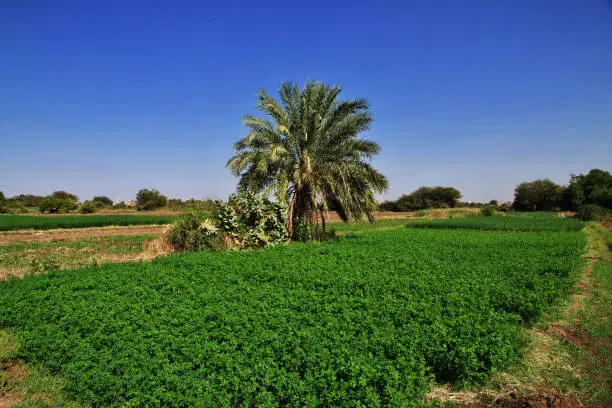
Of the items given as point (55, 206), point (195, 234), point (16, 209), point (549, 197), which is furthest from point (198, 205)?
point (549, 197)

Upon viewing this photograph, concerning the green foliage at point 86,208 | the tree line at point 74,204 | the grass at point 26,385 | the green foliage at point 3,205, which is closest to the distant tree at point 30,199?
the tree line at point 74,204

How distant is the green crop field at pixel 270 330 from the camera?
13.7ft

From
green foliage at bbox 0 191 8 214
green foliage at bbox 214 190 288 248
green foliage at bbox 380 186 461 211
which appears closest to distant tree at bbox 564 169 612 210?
green foliage at bbox 380 186 461 211

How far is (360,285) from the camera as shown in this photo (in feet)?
26.8

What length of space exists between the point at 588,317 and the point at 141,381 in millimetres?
9005

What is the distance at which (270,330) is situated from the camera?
210 inches

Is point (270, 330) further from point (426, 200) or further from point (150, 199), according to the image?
point (426, 200)

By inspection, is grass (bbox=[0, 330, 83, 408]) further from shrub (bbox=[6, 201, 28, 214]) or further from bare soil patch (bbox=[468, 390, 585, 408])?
shrub (bbox=[6, 201, 28, 214])

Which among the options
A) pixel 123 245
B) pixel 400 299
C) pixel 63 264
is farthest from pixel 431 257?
pixel 123 245

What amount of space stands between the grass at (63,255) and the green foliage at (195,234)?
6.30ft

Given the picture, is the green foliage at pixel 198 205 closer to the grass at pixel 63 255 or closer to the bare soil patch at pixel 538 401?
the grass at pixel 63 255

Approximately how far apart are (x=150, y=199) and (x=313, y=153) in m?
54.0

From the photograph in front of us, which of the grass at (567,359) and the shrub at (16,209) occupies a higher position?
the shrub at (16,209)

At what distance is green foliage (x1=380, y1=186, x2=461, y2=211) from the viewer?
77.3 m
